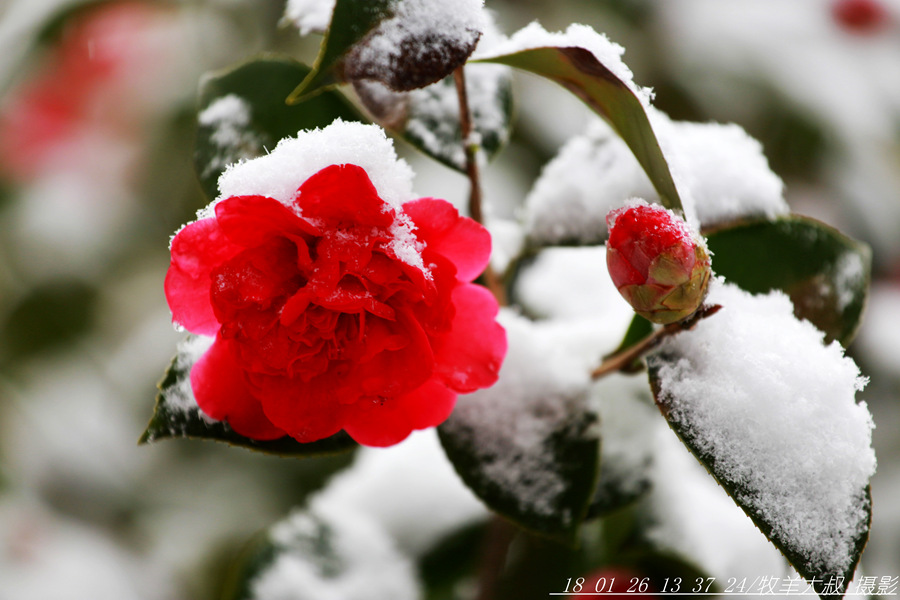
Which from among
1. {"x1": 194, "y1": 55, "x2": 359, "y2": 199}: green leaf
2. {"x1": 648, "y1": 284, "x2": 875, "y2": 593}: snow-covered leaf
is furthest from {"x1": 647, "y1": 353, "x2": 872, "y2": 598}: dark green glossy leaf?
{"x1": 194, "y1": 55, "x2": 359, "y2": 199}: green leaf

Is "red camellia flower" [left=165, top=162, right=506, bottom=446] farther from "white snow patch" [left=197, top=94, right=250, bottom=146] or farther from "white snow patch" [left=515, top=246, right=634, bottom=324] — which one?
"white snow patch" [left=515, top=246, right=634, bottom=324]

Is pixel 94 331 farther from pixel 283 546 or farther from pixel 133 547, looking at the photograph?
pixel 283 546

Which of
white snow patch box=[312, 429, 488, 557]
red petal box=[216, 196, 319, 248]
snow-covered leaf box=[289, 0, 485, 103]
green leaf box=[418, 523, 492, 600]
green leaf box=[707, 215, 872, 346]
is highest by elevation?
snow-covered leaf box=[289, 0, 485, 103]

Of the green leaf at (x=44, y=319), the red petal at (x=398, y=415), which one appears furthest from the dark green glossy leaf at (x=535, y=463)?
the green leaf at (x=44, y=319)

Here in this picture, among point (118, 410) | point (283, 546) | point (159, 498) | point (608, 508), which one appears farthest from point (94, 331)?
point (608, 508)

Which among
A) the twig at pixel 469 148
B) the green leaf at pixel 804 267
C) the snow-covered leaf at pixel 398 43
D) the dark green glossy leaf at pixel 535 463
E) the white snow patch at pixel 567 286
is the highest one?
the snow-covered leaf at pixel 398 43

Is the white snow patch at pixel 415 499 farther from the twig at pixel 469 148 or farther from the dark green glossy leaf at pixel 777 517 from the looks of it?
the dark green glossy leaf at pixel 777 517

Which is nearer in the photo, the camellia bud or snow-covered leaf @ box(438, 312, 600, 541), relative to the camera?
the camellia bud

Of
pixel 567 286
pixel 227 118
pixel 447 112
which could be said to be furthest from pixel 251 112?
pixel 567 286
